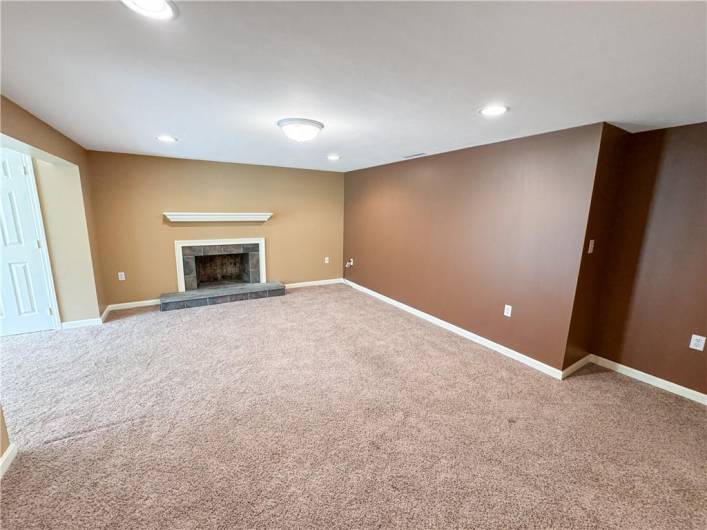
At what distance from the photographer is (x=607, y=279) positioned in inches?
110

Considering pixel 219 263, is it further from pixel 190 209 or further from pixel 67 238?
pixel 67 238

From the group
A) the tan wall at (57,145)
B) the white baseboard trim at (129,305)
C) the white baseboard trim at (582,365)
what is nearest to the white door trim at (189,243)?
the white baseboard trim at (129,305)

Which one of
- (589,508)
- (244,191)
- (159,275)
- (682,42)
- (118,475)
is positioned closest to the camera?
(682,42)

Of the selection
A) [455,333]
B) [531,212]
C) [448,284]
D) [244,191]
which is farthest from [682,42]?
[244,191]

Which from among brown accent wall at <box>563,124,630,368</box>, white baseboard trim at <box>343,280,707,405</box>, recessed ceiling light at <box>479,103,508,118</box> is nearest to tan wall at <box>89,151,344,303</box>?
white baseboard trim at <box>343,280,707,405</box>

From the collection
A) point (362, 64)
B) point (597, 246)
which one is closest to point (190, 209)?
point (362, 64)

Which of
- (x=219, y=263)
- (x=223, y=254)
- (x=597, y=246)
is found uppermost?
(x=597, y=246)

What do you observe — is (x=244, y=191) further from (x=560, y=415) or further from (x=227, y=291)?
(x=560, y=415)

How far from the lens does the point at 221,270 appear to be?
515 cm

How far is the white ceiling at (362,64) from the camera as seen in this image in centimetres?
107

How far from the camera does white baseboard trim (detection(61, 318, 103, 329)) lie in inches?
135

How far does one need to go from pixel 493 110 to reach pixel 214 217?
402 centimetres

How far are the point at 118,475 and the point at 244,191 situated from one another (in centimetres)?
395

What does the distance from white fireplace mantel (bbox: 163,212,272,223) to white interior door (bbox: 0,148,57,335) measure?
1.35 m
